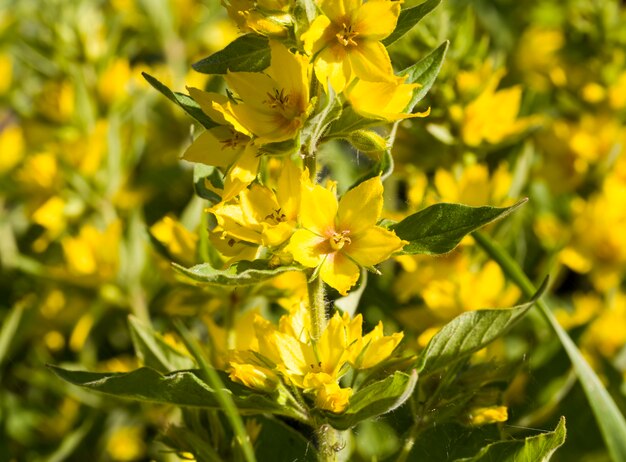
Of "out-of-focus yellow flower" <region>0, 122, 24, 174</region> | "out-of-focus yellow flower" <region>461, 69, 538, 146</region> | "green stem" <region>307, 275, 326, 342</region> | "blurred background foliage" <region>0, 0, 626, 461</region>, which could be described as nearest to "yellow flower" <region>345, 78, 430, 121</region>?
"green stem" <region>307, 275, 326, 342</region>

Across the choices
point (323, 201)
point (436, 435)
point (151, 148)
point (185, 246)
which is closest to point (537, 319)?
point (436, 435)

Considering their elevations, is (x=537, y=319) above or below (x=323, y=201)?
below

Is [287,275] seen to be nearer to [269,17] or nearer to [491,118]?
[269,17]

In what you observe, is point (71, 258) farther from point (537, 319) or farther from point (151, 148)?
point (537, 319)

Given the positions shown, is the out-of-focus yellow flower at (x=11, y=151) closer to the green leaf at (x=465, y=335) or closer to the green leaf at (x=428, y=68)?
the green leaf at (x=428, y=68)

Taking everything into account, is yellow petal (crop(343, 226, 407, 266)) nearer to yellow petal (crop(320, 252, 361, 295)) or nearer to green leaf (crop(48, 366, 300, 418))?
yellow petal (crop(320, 252, 361, 295))

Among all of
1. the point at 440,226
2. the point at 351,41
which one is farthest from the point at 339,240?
the point at 351,41

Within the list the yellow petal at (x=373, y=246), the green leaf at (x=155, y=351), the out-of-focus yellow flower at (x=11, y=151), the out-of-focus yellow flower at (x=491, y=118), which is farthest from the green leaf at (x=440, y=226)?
the out-of-focus yellow flower at (x=11, y=151)
